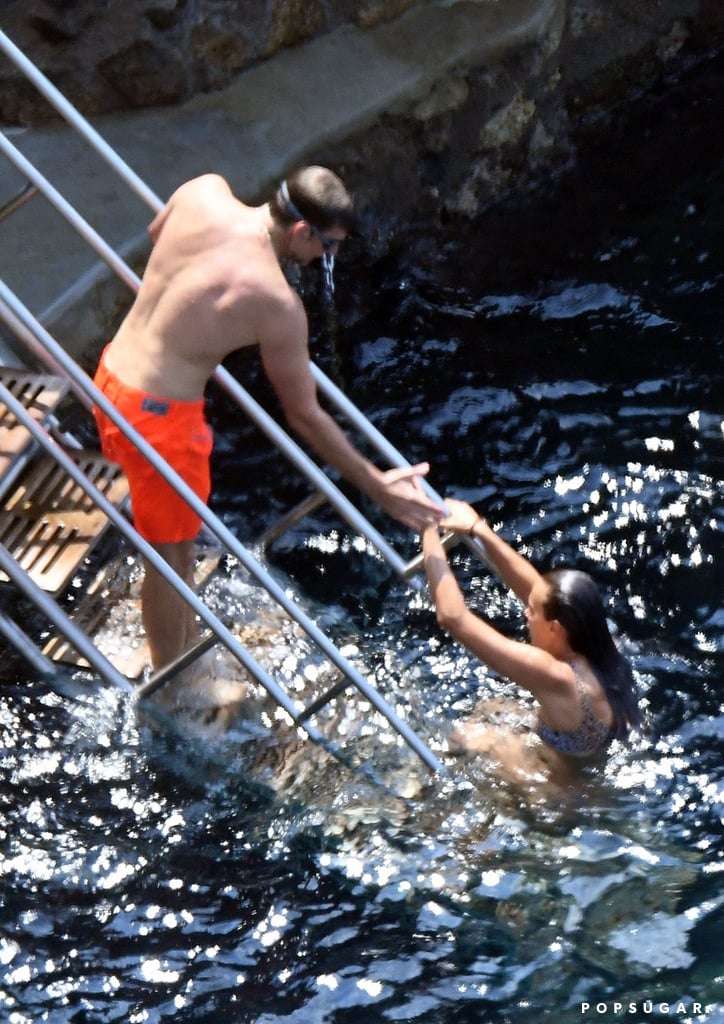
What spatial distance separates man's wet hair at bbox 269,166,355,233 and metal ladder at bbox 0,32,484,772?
68 cm

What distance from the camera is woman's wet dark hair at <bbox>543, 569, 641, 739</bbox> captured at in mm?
3840

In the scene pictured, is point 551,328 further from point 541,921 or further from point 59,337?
point 541,921

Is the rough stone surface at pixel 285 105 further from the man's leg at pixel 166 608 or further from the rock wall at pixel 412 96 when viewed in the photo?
the man's leg at pixel 166 608

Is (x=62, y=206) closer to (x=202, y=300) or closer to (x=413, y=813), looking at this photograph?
(x=202, y=300)

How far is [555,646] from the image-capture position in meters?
3.95

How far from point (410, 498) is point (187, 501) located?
2.22ft

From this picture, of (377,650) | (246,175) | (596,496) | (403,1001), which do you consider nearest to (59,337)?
(246,175)

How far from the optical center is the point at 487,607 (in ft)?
17.0

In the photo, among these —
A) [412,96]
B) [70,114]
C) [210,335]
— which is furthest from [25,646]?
[412,96]

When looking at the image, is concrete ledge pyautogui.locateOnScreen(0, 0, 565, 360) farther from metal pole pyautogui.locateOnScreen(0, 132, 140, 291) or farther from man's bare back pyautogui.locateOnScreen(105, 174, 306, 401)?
man's bare back pyautogui.locateOnScreen(105, 174, 306, 401)

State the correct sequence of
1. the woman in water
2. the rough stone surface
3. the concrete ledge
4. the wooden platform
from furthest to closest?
the rough stone surface → the concrete ledge → the wooden platform → the woman in water

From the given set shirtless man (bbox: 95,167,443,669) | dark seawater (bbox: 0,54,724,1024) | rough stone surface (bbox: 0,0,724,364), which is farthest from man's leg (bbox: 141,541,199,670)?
rough stone surface (bbox: 0,0,724,364)

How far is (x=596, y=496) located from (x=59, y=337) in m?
2.48

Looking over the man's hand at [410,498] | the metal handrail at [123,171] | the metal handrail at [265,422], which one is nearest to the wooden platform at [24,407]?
the metal handrail at [265,422]
